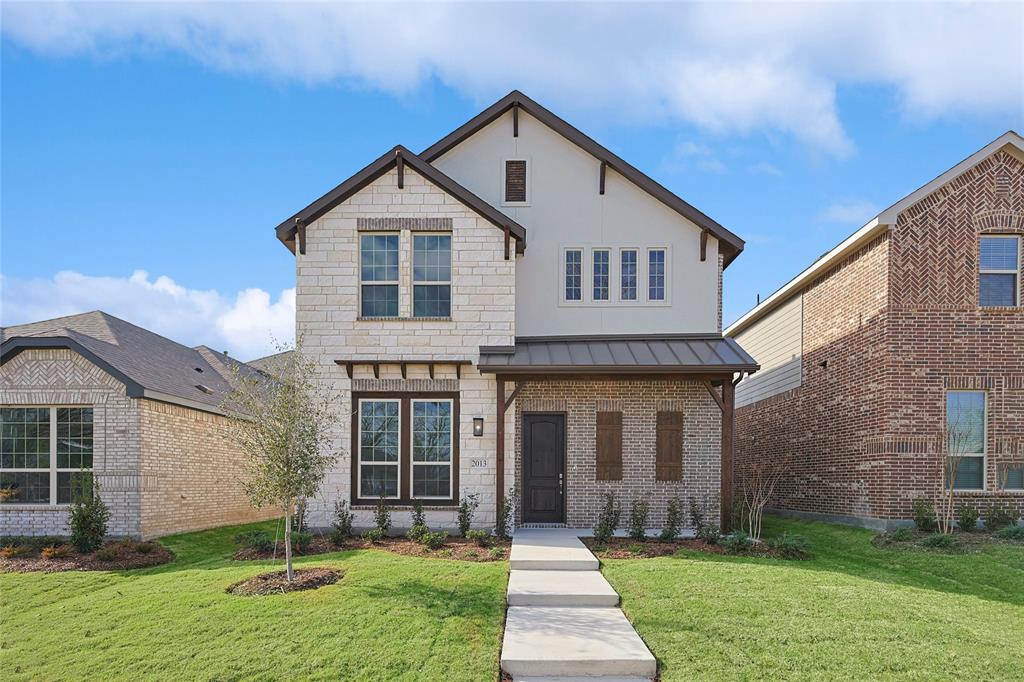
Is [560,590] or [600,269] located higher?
[600,269]

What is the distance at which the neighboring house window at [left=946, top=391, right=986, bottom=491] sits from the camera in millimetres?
13305

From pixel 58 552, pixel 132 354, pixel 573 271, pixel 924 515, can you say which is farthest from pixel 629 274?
pixel 58 552

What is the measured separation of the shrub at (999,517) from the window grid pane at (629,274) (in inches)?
311

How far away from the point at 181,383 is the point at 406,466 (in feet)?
20.2

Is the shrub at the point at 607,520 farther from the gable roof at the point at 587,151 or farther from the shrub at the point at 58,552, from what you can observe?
the shrub at the point at 58,552

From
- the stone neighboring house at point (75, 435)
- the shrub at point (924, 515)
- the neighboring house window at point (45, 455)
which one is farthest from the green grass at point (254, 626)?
the shrub at point (924, 515)

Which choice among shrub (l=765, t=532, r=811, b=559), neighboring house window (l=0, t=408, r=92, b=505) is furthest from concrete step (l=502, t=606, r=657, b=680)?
Answer: neighboring house window (l=0, t=408, r=92, b=505)

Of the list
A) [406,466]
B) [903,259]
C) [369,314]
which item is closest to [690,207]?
[903,259]

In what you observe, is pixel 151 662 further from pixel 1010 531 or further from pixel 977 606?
pixel 1010 531

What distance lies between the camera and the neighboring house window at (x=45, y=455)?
13188 millimetres

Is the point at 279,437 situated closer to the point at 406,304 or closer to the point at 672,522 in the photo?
the point at 406,304

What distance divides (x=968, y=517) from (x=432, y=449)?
10.1 m

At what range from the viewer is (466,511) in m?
12.8

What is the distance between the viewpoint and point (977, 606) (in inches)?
333
